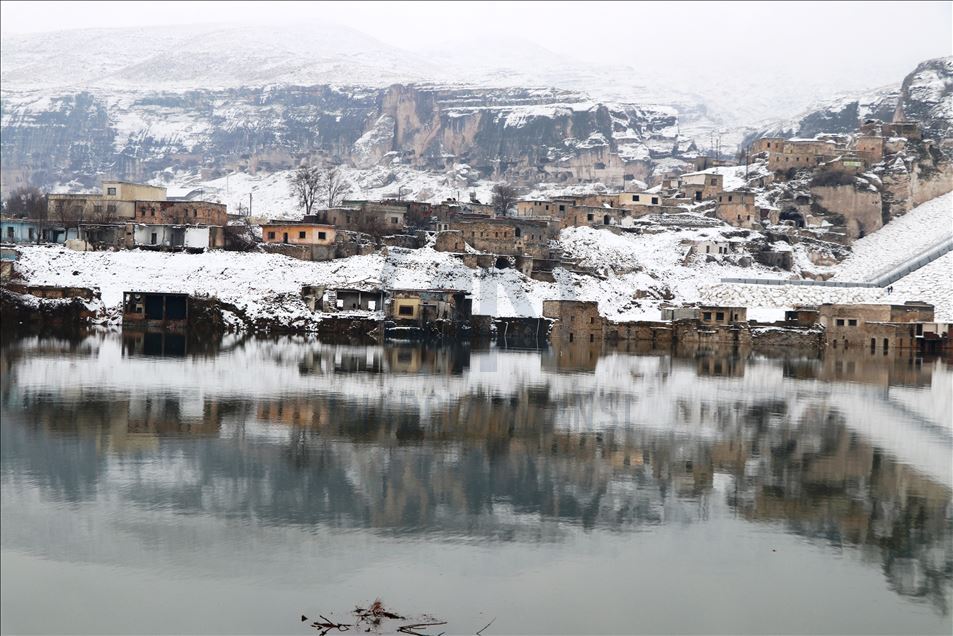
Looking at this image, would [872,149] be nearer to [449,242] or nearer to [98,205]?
[449,242]

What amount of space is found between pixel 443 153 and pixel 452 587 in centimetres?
11676

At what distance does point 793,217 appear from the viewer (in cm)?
7762

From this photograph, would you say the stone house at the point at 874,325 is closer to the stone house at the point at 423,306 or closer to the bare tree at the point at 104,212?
the stone house at the point at 423,306

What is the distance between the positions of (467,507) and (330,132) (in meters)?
126

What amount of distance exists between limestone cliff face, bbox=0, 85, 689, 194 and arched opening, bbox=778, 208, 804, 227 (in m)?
41.2

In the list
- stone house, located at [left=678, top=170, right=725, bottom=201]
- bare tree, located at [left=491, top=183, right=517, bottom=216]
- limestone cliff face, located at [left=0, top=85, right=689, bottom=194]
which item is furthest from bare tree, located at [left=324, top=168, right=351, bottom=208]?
stone house, located at [left=678, top=170, right=725, bottom=201]

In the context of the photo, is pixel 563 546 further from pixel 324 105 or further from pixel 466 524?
pixel 324 105

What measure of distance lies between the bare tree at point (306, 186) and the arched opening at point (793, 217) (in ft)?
115

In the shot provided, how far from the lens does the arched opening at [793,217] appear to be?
77.4 m

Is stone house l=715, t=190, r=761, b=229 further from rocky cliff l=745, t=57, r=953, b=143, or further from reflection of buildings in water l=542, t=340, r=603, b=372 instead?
rocky cliff l=745, t=57, r=953, b=143

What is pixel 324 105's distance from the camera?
14388 cm

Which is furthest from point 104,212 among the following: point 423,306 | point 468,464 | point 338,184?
point 338,184

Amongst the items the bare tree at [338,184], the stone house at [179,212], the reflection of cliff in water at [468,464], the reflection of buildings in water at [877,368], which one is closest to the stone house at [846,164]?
the reflection of buildings in water at [877,368]

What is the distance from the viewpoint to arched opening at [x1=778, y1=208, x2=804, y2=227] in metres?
77.4
